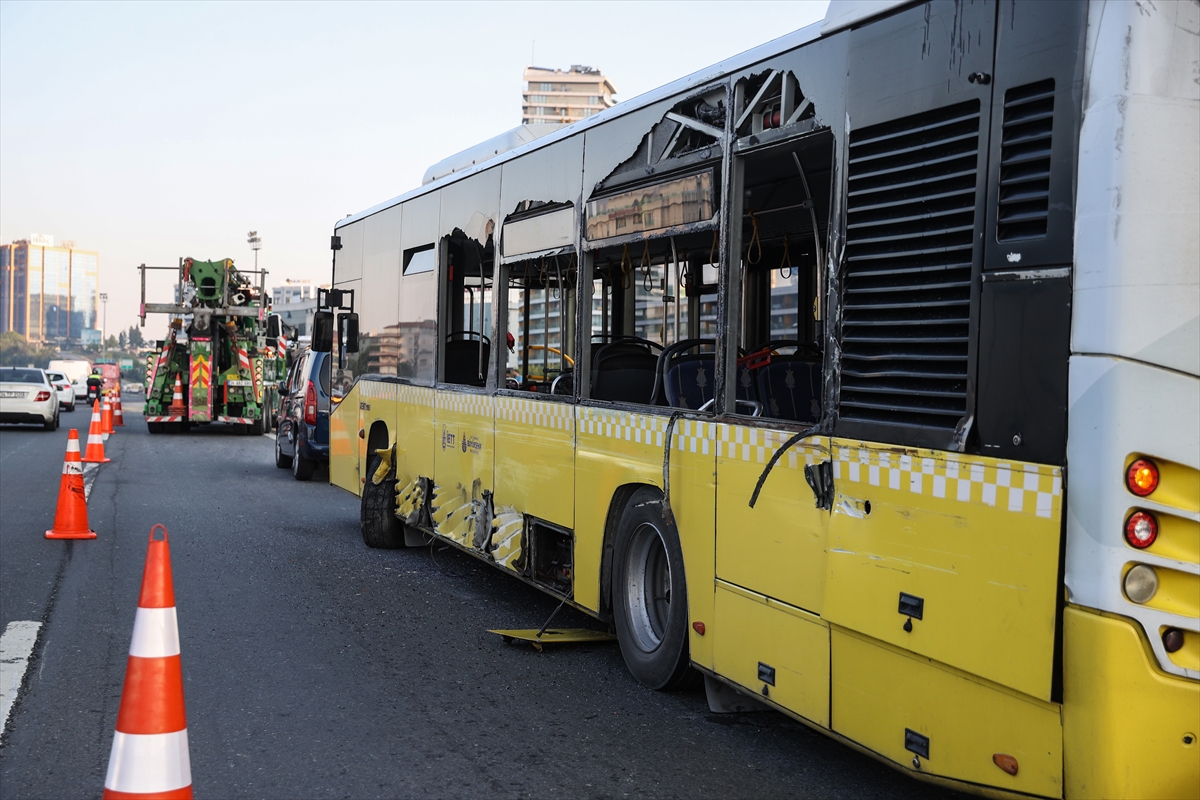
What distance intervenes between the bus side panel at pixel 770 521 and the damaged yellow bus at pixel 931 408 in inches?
0.7

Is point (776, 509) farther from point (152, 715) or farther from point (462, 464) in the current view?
point (462, 464)

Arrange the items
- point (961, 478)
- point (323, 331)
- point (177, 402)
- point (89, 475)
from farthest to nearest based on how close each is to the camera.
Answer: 1. point (177, 402)
2. point (89, 475)
3. point (323, 331)
4. point (961, 478)

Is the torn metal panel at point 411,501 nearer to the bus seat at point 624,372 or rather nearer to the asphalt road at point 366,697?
the asphalt road at point 366,697

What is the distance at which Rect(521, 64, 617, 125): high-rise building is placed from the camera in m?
169

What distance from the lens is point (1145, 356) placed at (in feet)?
10.2

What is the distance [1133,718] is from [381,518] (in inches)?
317

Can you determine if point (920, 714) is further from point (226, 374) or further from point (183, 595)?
point (226, 374)

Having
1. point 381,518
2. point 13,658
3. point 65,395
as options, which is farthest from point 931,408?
point 65,395

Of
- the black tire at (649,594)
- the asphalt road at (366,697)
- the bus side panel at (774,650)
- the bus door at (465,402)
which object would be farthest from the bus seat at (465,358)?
the bus side panel at (774,650)

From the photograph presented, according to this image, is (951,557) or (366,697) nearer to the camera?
(951,557)

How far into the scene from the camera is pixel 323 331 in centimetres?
1175

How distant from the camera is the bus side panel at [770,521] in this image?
170 inches

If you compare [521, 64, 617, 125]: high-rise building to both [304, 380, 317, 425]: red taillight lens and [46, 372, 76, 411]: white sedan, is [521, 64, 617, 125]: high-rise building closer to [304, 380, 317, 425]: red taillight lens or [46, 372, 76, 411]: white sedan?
[46, 372, 76, 411]: white sedan

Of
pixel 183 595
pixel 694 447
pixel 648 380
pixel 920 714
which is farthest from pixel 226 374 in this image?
pixel 920 714
